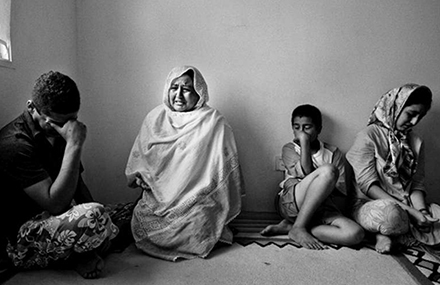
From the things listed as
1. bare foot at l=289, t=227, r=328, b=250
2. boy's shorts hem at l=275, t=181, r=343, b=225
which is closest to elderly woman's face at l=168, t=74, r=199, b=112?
boy's shorts hem at l=275, t=181, r=343, b=225

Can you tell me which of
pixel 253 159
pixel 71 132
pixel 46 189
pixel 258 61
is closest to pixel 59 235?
pixel 46 189

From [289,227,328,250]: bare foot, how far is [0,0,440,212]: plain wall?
574 millimetres

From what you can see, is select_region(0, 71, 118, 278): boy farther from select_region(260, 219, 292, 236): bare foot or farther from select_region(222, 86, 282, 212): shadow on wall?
select_region(222, 86, 282, 212): shadow on wall

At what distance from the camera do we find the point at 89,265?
1.58 metres

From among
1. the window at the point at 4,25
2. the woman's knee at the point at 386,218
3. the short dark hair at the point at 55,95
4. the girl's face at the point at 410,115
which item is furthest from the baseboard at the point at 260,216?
the window at the point at 4,25

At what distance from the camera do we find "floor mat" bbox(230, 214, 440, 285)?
69.4 inches

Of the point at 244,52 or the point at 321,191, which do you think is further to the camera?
the point at 244,52

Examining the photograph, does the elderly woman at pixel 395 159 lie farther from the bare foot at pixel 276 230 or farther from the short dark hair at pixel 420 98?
the bare foot at pixel 276 230

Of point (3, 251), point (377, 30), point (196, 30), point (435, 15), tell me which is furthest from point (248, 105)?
point (3, 251)

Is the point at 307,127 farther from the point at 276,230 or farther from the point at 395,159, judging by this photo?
the point at 276,230

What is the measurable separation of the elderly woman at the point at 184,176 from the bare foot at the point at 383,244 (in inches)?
33.3

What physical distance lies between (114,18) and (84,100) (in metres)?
0.67

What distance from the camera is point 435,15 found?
249 centimetres

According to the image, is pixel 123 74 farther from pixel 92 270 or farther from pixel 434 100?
pixel 434 100
